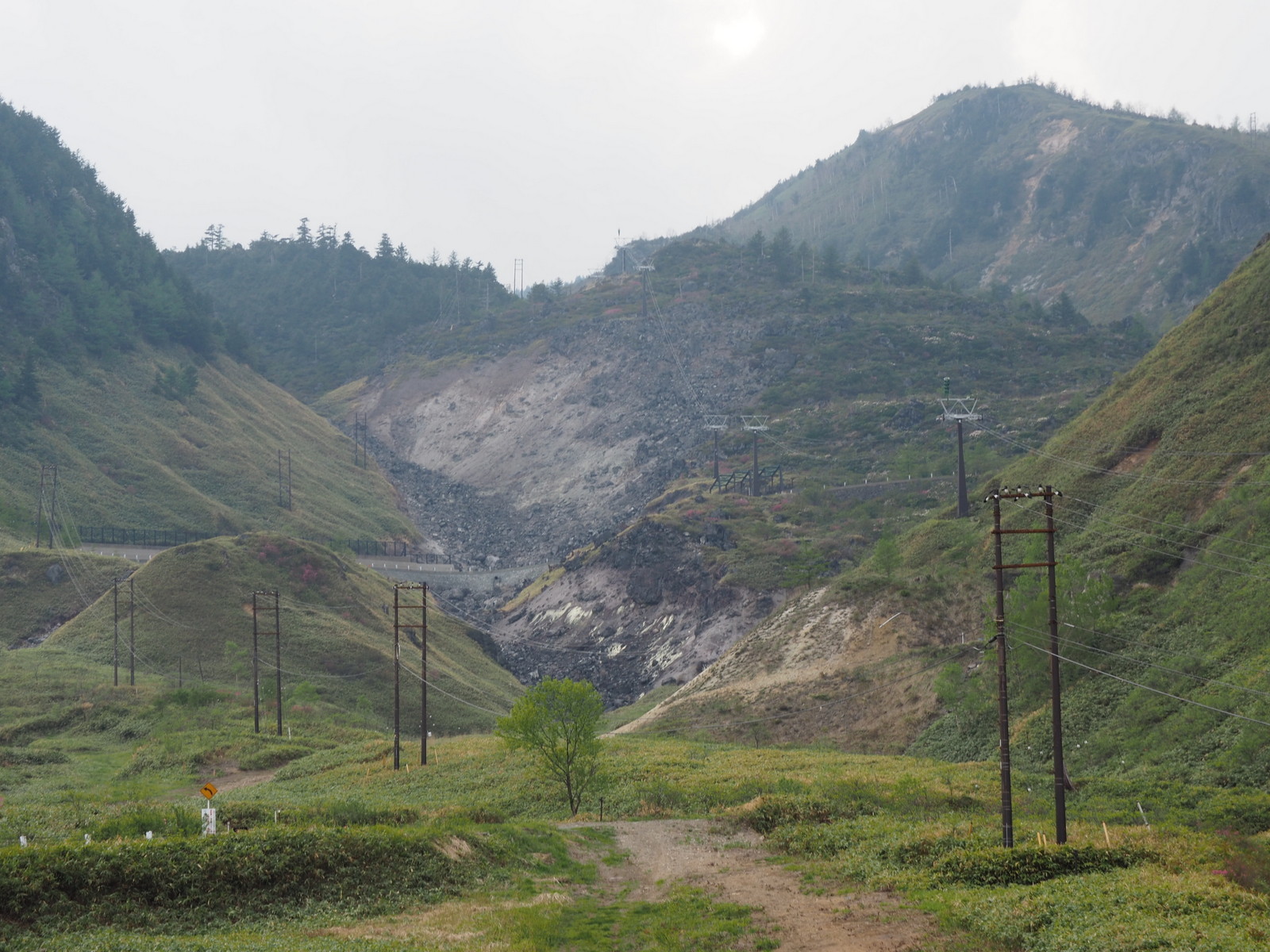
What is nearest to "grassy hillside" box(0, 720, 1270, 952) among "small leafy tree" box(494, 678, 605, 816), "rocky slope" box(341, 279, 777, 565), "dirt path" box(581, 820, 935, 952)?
"dirt path" box(581, 820, 935, 952)

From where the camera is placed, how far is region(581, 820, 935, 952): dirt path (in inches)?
905

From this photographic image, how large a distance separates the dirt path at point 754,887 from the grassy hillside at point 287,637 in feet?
140

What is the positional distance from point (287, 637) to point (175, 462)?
70.8m

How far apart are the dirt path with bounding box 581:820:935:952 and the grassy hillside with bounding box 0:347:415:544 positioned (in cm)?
9952

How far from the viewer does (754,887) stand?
28188mm

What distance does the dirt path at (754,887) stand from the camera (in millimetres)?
22984

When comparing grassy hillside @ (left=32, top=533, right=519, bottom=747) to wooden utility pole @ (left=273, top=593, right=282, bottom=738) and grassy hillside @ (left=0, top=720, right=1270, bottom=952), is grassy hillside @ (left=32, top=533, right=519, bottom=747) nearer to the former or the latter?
wooden utility pole @ (left=273, top=593, right=282, bottom=738)

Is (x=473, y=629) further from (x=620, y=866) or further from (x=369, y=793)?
→ (x=620, y=866)

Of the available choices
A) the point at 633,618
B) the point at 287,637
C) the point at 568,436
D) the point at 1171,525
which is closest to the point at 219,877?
the point at 1171,525

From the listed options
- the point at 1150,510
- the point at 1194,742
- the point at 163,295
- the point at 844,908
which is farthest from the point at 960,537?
the point at 163,295

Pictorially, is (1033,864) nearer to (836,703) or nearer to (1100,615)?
(1100,615)

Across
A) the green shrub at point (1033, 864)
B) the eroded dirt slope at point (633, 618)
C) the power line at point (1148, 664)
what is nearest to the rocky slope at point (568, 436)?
the eroded dirt slope at point (633, 618)

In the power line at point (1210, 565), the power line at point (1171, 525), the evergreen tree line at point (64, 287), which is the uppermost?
the evergreen tree line at point (64, 287)

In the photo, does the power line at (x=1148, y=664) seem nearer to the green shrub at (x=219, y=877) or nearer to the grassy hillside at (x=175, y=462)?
the green shrub at (x=219, y=877)
